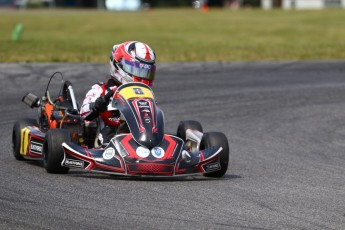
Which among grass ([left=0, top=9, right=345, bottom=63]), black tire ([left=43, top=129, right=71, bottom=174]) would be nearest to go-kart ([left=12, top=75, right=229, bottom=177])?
black tire ([left=43, top=129, right=71, bottom=174])

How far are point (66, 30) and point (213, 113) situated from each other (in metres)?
24.7

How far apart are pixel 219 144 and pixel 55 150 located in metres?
1.42

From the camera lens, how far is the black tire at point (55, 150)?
25.7 feet

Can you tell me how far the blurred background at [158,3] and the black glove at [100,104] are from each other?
64.4 metres

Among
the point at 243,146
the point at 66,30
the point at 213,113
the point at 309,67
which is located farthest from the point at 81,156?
the point at 66,30

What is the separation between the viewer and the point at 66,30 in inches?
1452

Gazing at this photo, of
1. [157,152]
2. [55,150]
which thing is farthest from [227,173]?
[55,150]

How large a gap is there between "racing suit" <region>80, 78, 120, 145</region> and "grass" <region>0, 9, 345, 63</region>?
971cm

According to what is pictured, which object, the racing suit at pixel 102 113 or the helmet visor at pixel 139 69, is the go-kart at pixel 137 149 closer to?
the racing suit at pixel 102 113

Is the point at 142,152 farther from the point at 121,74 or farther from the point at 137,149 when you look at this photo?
the point at 121,74

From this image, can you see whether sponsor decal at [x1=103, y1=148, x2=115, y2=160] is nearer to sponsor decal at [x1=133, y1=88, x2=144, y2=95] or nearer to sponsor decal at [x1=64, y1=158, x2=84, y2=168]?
sponsor decal at [x1=64, y1=158, x2=84, y2=168]

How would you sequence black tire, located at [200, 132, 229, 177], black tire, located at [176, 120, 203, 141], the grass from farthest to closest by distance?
the grass < black tire, located at [176, 120, 203, 141] < black tire, located at [200, 132, 229, 177]

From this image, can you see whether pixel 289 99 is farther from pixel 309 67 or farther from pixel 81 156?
pixel 81 156

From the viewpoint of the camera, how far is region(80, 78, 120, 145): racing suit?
8352 millimetres
